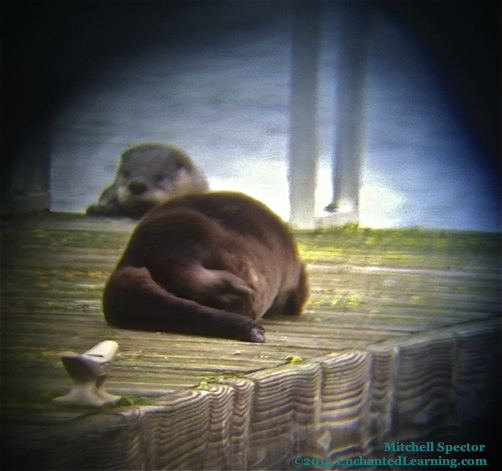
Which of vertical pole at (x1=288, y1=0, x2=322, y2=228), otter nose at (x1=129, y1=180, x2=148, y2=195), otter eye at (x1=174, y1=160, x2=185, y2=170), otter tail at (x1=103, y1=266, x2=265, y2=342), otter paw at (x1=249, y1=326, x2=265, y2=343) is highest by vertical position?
vertical pole at (x1=288, y1=0, x2=322, y2=228)

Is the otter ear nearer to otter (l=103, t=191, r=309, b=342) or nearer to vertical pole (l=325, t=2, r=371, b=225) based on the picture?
otter (l=103, t=191, r=309, b=342)

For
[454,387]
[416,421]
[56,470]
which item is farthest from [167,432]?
[454,387]

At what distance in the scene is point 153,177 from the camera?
8.59 ft

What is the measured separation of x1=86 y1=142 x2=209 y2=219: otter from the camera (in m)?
2.46

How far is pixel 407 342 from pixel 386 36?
848 millimetres

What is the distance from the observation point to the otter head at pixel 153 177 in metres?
2.46

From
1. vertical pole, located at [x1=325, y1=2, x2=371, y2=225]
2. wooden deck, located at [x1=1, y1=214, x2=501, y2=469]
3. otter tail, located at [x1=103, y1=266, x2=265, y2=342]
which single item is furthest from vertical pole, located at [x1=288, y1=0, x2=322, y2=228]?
otter tail, located at [x1=103, y1=266, x2=265, y2=342]

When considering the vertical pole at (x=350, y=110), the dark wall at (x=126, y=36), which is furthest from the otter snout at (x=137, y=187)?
the vertical pole at (x=350, y=110)

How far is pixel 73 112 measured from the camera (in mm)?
2217

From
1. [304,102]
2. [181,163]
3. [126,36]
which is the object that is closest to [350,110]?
[304,102]

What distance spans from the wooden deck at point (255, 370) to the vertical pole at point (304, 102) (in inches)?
13.1

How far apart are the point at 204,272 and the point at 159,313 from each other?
156 millimetres

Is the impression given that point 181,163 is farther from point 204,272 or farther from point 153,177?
point 204,272

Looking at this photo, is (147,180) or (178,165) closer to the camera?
(147,180)
